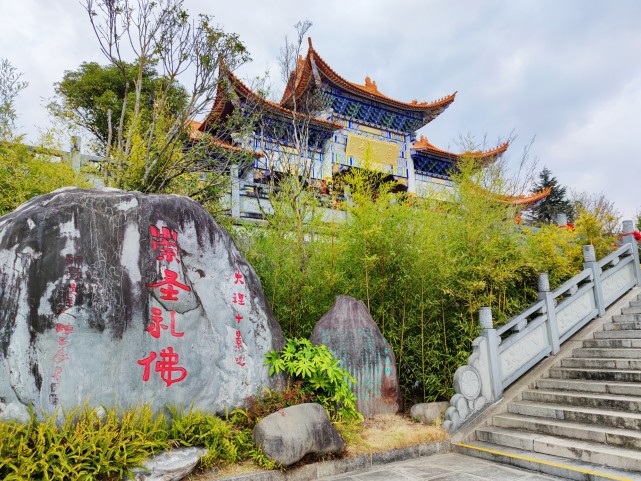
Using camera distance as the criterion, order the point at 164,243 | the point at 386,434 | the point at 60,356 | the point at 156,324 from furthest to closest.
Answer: the point at 386,434
the point at 164,243
the point at 156,324
the point at 60,356

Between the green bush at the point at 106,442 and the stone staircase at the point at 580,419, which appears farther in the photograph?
the stone staircase at the point at 580,419

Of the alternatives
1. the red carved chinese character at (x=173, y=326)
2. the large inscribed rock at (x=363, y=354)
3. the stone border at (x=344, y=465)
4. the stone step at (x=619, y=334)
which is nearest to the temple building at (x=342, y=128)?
the stone step at (x=619, y=334)

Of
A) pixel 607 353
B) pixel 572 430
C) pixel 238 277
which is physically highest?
pixel 238 277

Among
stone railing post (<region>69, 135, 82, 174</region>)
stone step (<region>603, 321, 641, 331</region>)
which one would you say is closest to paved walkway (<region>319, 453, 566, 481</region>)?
stone step (<region>603, 321, 641, 331</region>)

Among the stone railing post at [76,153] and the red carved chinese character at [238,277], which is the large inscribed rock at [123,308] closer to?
the red carved chinese character at [238,277]

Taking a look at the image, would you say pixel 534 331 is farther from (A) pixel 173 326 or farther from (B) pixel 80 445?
(B) pixel 80 445

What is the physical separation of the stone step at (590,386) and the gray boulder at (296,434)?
2.67 meters

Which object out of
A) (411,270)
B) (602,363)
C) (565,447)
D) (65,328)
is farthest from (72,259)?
(602,363)

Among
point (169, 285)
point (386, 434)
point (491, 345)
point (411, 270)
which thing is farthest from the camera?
point (411, 270)

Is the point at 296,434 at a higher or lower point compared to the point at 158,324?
lower

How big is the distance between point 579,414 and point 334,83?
10279 millimetres

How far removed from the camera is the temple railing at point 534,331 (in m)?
4.52

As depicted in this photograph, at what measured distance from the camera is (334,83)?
39.7 ft

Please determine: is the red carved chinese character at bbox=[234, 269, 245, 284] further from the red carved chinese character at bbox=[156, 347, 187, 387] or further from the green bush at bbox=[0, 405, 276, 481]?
the green bush at bbox=[0, 405, 276, 481]
